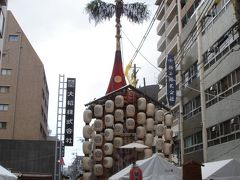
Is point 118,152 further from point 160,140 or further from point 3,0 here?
point 3,0

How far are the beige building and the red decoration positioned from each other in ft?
106

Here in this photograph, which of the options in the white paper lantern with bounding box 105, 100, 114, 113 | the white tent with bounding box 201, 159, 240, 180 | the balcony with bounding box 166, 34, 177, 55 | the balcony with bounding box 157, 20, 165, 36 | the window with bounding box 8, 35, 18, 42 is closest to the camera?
the white tent with bounding box 201, 159, 240, 180

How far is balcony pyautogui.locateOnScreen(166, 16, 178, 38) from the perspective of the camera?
5067 cm

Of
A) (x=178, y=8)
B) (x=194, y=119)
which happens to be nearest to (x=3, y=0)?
(x=194, y=119)

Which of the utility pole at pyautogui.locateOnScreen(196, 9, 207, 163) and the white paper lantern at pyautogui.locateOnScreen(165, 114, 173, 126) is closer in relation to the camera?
the white paper lantern at pyautogui.locateOnScreen(165, 114, 173, 126)

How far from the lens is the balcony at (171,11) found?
52.1m

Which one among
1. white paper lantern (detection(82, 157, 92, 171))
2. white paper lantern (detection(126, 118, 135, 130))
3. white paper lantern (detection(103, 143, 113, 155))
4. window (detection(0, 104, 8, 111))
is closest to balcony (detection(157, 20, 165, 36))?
window (detection(0, 104, 8, 111))

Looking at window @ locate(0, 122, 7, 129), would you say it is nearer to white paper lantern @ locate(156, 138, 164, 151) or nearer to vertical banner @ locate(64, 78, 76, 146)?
vertical banner @ locate(64, 78, 76, 146)

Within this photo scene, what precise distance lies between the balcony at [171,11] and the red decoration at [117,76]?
22.0 m

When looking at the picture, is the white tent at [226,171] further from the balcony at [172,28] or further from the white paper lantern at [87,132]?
the balcony at [172,28]

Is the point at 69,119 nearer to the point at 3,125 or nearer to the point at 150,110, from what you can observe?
the point at 150,110

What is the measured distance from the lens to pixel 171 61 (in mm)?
38344

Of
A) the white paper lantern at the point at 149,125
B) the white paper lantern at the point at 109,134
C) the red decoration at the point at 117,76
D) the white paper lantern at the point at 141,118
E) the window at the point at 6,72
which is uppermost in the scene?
the window at the point at 6,72

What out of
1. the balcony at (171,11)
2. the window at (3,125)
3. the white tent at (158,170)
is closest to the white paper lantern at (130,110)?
the white tent at (158,170)
